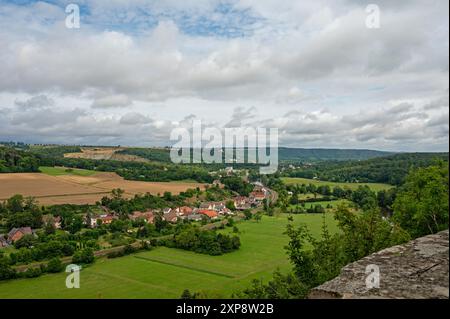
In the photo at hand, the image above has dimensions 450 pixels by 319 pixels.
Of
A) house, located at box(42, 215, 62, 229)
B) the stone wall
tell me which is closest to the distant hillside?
house, located at box(42, 215, 62, 229)

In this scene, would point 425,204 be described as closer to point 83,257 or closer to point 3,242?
point 83,257

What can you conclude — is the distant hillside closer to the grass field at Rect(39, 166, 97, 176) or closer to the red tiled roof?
the grass field at Rect(39, 166, 97, 176)

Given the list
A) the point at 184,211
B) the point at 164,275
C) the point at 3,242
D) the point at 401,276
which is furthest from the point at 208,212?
the point at 401,276

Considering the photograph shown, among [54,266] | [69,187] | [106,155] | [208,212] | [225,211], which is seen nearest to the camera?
[54,266]

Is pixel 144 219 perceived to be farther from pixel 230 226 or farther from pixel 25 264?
pixel 25 264

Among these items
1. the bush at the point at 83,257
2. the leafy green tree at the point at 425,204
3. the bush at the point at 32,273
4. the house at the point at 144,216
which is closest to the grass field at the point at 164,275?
the bush at the point at 32,273

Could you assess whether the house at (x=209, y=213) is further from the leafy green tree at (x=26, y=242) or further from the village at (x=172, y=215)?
the leafy green tree at (x=26, y=242)
